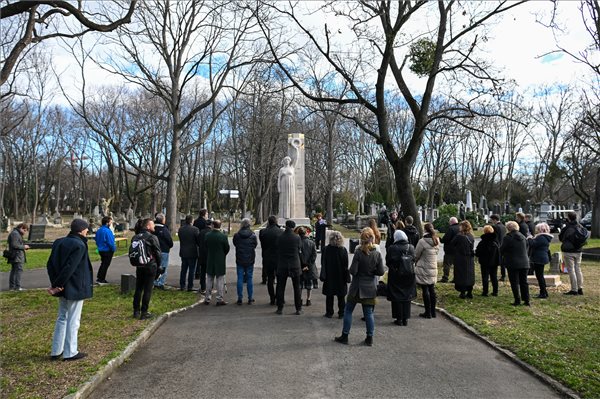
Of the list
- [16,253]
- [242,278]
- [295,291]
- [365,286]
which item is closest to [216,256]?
[242,278]

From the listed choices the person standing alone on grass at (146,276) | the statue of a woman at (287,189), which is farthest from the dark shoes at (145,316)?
the statue of a woman at (287,189)

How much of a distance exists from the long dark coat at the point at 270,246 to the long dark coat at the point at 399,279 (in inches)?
103

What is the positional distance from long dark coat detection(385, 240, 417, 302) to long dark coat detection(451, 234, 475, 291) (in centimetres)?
239

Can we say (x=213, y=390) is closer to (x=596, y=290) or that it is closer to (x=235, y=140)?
(x=596, y=290)

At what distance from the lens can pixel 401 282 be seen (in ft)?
27.2

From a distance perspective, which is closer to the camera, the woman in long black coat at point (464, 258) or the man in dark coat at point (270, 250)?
the man in dark coat at point (270, 250)

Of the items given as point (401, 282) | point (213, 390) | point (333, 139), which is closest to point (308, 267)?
point (401, 282)

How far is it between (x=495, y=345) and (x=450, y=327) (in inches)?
50.5

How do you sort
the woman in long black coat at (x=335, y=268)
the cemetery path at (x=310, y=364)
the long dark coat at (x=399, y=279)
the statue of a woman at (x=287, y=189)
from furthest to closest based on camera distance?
1. the statue of a woman at (x=287, y=189)
2. the woman in long black coat at (x=335, y=268)
3. the long dark coat at (x=399, y=279)
4. the cemetery path at (x=310, y=364)

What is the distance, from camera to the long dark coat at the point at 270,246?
9.90 meters

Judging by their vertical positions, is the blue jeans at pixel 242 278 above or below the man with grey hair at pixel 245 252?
below

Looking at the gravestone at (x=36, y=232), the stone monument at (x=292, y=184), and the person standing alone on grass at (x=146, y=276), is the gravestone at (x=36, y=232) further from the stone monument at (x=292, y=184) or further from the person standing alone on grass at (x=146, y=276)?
the person standing alone on grass at (x=146, y=276)

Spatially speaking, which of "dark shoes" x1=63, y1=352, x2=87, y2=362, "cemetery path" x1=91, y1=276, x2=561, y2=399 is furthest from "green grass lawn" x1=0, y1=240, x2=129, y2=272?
"dark shoes" x1=63, y1=352, x2=87, y2=362

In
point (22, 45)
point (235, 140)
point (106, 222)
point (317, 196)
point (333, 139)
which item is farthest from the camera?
point (317, 196)
